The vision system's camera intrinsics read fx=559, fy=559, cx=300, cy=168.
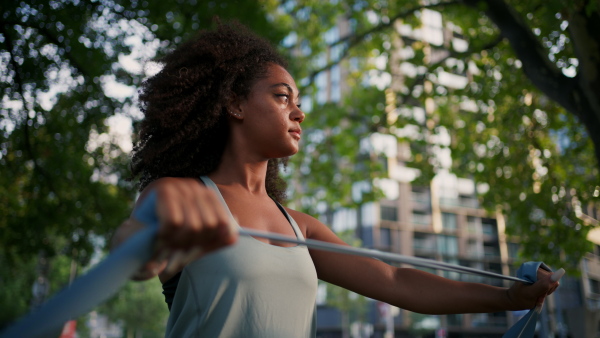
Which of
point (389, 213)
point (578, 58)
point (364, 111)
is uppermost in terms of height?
point (389, 213)

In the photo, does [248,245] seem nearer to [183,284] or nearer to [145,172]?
[183,284]

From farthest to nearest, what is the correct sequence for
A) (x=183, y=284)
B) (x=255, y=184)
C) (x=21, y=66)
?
(x=21, y=66) < (x=255, y=184) < (x=183, y=284)

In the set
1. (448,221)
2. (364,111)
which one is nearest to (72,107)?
(364,111)

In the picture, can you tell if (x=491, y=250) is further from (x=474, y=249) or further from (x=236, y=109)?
(x=236, y=109)

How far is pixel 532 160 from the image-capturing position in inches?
Answer: 431

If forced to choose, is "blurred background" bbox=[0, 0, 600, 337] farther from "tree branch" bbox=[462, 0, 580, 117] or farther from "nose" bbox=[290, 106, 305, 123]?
"nose" bbox=[290, 106, 305, 123]

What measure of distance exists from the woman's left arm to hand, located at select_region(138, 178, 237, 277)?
1.11m

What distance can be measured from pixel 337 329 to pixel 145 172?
4693 cm

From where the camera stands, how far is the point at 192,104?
2.26 m

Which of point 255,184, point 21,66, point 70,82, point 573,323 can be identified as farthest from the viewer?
point 70,82

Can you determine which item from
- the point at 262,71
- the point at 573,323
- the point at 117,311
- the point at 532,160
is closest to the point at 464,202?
the point at 117,311

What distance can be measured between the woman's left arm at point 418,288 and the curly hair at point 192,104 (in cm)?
50

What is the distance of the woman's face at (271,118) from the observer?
219cm

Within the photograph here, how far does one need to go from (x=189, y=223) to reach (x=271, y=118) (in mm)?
1111
